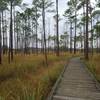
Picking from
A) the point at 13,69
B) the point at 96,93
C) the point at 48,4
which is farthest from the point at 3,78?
the point at 48,4

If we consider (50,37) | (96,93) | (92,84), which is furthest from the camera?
(50,37)

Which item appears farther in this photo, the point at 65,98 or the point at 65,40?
the point at 65,40

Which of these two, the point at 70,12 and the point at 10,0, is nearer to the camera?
the point at 10,0

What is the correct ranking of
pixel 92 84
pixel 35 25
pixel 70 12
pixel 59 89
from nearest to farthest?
1. pixel 59 89
2. pixel 92 84
3. pixel 70 12
4. pixel 35 25

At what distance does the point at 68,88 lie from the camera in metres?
9.80

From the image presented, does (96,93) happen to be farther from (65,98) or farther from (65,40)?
(65,40)

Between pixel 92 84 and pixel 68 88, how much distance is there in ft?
5.46

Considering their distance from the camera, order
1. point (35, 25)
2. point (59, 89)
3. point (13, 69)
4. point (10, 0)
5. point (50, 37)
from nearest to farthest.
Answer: point (59, 89) < point (13, 69) < point (10, 0) < point (35, 25) < point (50, 37)

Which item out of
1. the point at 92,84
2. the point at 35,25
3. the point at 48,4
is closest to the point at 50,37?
the point at 35,25

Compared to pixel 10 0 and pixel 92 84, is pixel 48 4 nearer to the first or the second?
pixel 10 0

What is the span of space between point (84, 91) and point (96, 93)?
53 centimetres

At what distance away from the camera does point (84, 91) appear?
918 centimetres

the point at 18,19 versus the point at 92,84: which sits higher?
the point at 18,19

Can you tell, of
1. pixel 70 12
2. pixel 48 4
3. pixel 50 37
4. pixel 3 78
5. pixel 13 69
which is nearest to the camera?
pixel 3 78
